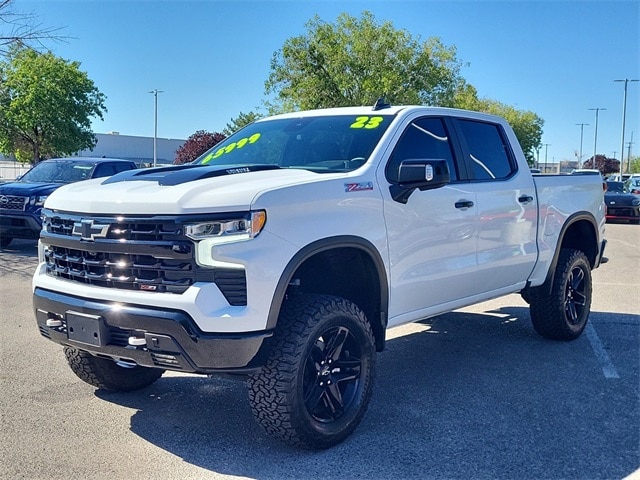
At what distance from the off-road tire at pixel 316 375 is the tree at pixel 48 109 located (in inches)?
1281

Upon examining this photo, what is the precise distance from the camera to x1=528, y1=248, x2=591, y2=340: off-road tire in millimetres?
6066

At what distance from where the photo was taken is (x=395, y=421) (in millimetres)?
4203

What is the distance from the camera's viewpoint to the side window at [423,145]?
4.42 metres

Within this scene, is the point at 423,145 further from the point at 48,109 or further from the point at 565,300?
the point at 48,109

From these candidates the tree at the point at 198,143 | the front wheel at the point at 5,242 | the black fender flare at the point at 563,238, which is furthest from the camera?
the tree at the point at 198,143

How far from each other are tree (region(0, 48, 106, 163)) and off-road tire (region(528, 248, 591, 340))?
3160 cm

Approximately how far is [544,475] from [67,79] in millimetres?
35842

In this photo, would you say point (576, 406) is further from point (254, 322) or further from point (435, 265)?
point (254, 322)

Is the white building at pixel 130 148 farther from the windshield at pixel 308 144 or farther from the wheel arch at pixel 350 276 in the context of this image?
the wheel arch at pixel 350 276

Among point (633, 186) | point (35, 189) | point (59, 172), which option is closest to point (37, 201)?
point (35, 189)

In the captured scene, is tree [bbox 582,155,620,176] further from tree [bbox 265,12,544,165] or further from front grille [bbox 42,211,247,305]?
front grille [bbox 42,211,247,305]

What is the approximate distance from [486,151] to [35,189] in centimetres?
860

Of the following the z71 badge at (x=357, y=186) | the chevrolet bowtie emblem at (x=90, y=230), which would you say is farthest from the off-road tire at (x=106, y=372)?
the z71 badge at (x=357, y=186)

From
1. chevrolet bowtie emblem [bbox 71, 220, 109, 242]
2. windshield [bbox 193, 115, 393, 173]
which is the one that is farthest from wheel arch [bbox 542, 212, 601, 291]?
chevrolet bowtie emblem [bbox 71, 220, 109, 242]
